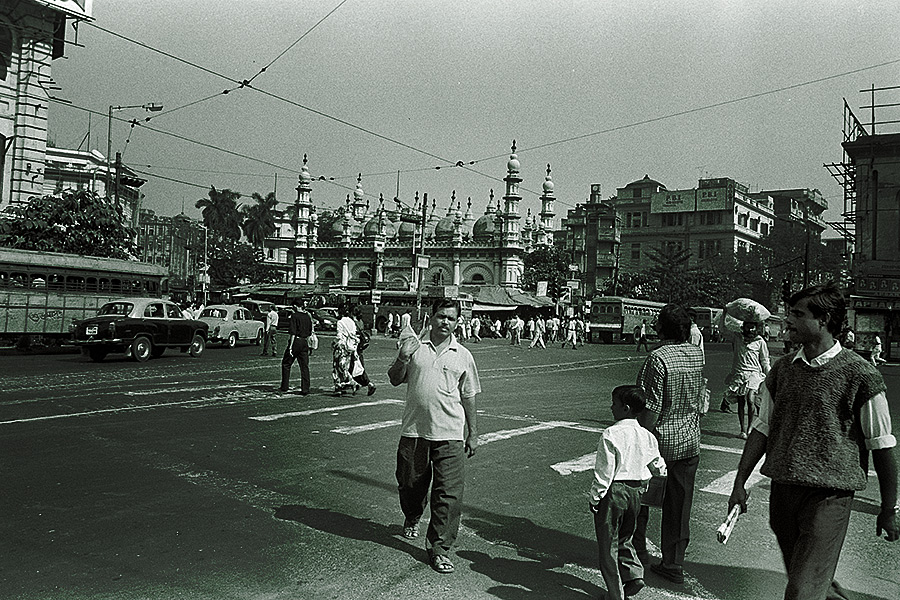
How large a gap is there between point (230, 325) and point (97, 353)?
877 cm

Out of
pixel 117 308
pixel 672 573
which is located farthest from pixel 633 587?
pixel 117 308

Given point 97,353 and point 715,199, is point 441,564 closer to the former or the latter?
point 97,353

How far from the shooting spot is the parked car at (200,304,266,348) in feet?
92.0

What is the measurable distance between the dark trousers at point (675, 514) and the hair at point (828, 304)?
4.80 ft

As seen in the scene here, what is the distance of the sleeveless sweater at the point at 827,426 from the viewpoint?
11.2 feet

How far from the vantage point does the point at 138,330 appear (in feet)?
66.7

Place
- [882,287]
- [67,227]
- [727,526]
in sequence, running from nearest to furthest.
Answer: [727,526]
[67,227]
[882,287]

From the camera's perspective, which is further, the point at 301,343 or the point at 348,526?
the point at 301,343

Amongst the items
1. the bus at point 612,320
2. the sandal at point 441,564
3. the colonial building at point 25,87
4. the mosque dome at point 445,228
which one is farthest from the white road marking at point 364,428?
the mosque dome at point 445,228

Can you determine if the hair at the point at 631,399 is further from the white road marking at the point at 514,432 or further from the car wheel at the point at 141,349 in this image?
the car wheel at the point at 141,349

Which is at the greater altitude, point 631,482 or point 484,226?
point 484,226

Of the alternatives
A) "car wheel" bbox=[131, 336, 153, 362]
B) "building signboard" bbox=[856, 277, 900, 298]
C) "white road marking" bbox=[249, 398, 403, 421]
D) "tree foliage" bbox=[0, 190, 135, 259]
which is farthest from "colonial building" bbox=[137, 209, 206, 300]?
"white road marking" bbox=[249, 398, 403, 421]

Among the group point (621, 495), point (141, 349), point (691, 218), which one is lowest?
point (141, 349)

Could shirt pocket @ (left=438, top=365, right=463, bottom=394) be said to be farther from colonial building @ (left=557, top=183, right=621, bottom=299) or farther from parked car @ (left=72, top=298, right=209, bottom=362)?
colonial building @ (left=557, top=183, right=621, bottom=299)
